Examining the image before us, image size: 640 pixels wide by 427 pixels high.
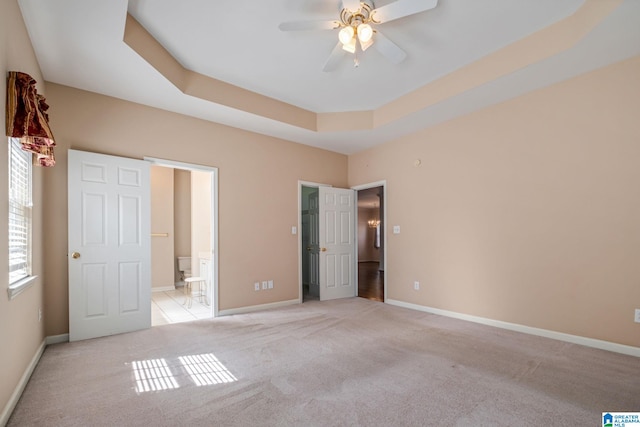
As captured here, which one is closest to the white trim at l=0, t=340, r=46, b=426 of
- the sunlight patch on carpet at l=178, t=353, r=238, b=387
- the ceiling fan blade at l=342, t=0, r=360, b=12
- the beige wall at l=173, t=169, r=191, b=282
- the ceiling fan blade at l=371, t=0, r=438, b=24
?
the sunlight patch on carpet at l=178, t=353, r=238, b=387

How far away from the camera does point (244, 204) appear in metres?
4.79

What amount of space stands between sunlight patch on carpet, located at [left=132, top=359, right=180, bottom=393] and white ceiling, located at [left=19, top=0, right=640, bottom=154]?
9.32ft

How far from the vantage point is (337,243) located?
19.2ft

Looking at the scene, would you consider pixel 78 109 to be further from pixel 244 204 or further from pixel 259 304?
pixel 259 304

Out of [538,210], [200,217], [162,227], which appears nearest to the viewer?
[538,210]

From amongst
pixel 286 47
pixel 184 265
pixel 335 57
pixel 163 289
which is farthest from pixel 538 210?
pixel 163 289

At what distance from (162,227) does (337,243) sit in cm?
374

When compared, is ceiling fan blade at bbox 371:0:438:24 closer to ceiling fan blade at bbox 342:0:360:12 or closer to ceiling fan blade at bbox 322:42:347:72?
ceiling fan blade at bbox 342:0:360:12

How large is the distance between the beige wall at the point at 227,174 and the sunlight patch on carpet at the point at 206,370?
156 centimetres

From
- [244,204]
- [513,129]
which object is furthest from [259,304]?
[513,129]

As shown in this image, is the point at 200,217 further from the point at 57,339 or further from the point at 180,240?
the point at 57,339

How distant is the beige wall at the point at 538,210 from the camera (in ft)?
9.93

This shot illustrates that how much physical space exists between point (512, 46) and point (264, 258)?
4157 mm

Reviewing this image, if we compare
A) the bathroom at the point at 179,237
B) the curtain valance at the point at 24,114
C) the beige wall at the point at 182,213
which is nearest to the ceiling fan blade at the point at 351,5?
the curtain valance at the point at 24,114
